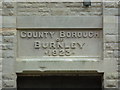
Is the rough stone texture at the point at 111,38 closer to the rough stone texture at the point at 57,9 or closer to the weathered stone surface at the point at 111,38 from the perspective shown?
the weathered stone surface at the point at 111,38

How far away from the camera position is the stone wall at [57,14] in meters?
8.89

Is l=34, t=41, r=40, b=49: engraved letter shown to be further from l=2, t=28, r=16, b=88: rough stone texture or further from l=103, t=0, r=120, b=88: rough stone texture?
l=103, t=0, r=120, b=88: rough stone texture

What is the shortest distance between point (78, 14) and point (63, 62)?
1.51 metres

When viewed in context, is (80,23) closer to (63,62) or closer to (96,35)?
(96,35)

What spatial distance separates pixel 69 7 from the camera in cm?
908

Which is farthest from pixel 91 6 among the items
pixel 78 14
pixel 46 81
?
pixel 46 81

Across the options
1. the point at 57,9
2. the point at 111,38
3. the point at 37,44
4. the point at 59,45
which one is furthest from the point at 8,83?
the point at 111,38

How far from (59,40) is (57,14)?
781 mm

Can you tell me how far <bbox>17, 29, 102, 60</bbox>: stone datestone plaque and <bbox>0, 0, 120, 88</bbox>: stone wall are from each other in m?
0.26

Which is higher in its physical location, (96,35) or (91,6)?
(91,6)

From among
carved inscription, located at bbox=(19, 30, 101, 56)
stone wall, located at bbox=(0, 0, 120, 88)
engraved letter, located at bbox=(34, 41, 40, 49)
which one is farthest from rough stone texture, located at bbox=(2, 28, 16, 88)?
engraved letter, located at bbox=(34, 41, 40, 49)

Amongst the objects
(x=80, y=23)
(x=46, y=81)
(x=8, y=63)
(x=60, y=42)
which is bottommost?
(x=46, y=81)

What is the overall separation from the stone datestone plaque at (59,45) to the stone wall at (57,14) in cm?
26

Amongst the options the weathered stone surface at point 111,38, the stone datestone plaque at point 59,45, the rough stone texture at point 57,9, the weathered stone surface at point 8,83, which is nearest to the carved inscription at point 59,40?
the stone datestone plaque at point 59,45
